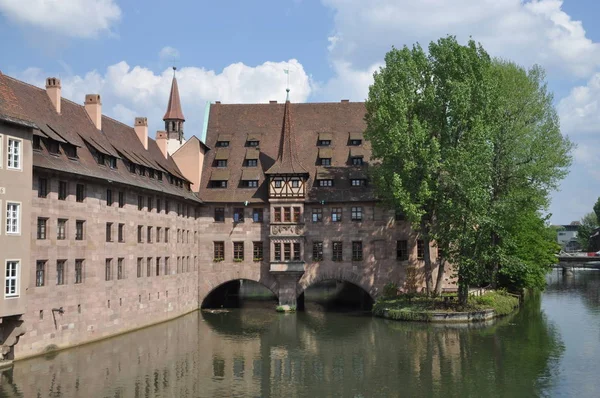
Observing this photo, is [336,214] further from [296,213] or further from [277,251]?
[277,251]

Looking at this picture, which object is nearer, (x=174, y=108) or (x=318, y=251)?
(x=318, y=251)

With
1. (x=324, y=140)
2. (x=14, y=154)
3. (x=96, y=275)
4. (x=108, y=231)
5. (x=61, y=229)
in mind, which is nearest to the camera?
(x=14, y=154)

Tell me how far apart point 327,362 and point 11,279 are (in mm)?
16979

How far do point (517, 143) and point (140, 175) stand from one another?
1193 inches

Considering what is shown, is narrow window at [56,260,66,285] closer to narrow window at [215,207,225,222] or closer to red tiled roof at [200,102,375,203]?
red tiled roof at [200,102,375,203]

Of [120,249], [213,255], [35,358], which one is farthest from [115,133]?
[35,358]

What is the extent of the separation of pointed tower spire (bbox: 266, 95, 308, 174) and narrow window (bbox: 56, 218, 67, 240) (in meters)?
22.2

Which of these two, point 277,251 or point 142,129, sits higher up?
point 142,129

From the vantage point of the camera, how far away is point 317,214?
5856 cm

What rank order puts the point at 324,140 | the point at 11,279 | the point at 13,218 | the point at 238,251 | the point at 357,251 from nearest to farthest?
1. the point at 11,279
2. the point at 13,218
3. the point at 357,251
4. the point at 238,251
5. the point at 324,140

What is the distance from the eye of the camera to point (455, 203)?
4884 centimetres

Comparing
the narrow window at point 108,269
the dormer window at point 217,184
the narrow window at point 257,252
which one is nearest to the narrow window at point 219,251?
the narrow window at point 257,252

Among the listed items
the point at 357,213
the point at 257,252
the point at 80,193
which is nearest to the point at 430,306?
the point at 357,213

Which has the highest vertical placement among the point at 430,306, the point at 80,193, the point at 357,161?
the point at 357,161
